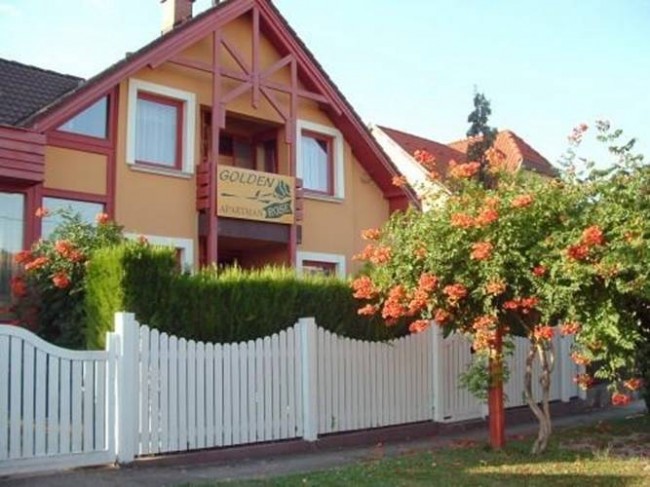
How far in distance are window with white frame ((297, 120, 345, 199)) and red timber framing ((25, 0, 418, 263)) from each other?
37 centimetres

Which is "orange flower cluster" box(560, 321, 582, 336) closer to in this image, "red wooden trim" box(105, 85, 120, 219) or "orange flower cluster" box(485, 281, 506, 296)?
"orange flower cluster" box(485, 281, 506, 296)

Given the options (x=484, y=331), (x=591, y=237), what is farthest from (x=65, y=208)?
(x=591, y=237)

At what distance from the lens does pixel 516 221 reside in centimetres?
955

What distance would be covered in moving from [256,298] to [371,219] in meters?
8.91

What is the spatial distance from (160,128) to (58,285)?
5.86 metres

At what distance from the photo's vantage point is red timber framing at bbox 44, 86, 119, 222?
14.0 m

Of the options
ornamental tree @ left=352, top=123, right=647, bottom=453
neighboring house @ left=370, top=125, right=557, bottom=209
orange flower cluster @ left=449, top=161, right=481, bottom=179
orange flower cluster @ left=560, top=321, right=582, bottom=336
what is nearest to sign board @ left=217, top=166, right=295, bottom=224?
ornamental tree @ left=352, top=123, right=647, bottom=453

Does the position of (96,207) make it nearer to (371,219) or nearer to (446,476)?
(371,219)

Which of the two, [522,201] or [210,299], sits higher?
[522,201]

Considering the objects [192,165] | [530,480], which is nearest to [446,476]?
[530,480]

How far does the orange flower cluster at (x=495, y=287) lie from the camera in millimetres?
9312

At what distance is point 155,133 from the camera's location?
1587 cm

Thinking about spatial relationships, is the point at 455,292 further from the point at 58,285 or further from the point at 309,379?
the point at 58,285

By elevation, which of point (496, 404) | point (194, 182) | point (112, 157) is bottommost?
point (496, 404)
